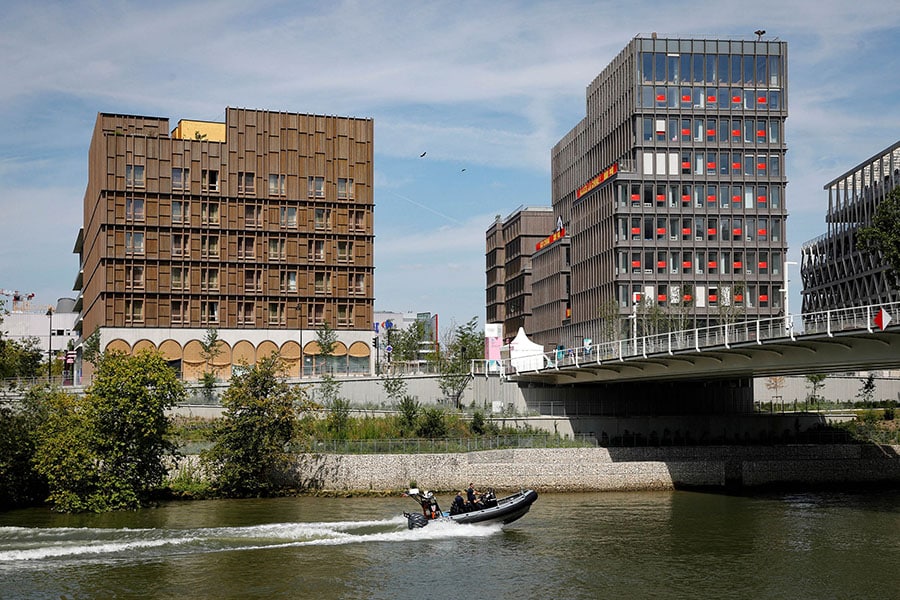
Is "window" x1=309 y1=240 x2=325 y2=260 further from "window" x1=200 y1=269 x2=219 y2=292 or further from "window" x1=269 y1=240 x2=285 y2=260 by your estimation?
"window" x1=200 y1=269 x2=219 y2=292

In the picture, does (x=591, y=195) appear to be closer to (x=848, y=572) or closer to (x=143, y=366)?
(x=143, y=366)

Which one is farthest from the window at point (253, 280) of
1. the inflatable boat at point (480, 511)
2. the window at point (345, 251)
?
the inflatable boat at point (480, 511)

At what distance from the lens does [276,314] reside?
11931 centimetres

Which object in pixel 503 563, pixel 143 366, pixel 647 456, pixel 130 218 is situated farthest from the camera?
pixel 130 218

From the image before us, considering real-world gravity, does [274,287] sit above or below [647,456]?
above

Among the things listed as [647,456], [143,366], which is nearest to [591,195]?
[647,456]

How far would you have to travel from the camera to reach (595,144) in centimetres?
14150

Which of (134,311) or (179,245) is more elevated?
(179,245)

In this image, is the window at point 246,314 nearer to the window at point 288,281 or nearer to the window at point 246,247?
the window at point 288,281

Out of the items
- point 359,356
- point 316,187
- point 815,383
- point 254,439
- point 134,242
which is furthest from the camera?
point 359,356

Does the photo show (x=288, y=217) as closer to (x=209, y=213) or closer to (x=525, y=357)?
(x=209, y=213)

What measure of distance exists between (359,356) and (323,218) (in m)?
15.2

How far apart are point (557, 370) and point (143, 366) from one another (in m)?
31.6

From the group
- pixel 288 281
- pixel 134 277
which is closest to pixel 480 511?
pixel 288 281
